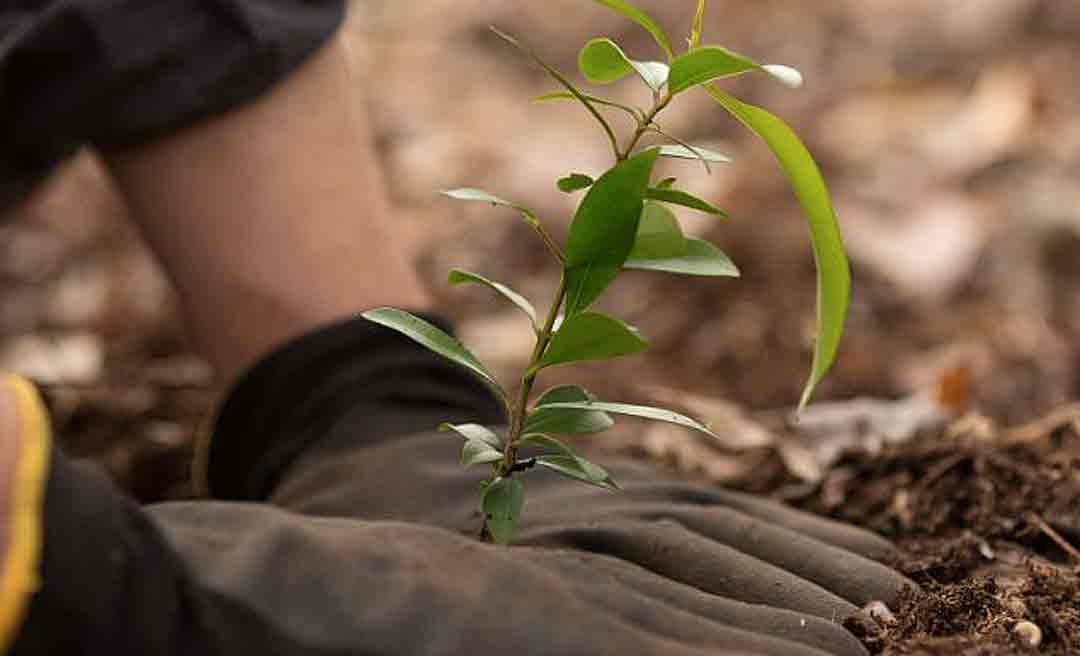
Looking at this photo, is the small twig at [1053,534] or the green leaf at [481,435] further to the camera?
the small twig at [1053,534]

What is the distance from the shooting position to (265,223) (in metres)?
1.30

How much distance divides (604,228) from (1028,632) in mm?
334

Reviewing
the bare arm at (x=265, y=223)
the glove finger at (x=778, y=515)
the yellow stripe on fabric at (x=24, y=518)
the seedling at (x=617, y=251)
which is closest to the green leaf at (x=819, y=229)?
the seedling at (x=617, y=251)

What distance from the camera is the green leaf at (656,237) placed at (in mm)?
780

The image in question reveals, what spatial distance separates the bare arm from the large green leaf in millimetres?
585

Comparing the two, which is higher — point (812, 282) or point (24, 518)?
point (24, 518)

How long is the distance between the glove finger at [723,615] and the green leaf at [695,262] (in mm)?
179

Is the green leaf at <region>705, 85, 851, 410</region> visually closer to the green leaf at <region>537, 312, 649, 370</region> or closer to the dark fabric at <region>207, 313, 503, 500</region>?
the green leaf at <region>537, 312, 649, 370</region>

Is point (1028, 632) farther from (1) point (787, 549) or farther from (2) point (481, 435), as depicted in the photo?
(2) point (481, 435)

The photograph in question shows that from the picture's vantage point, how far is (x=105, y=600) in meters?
0.63

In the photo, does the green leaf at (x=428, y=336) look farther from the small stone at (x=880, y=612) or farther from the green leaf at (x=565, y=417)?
the small stone at (x=880, y=612)

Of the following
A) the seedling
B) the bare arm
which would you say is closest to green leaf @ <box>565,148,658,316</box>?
the seedling

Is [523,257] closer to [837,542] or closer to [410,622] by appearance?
[837,542]

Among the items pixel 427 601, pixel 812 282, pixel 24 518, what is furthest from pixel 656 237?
pixel 812 282
